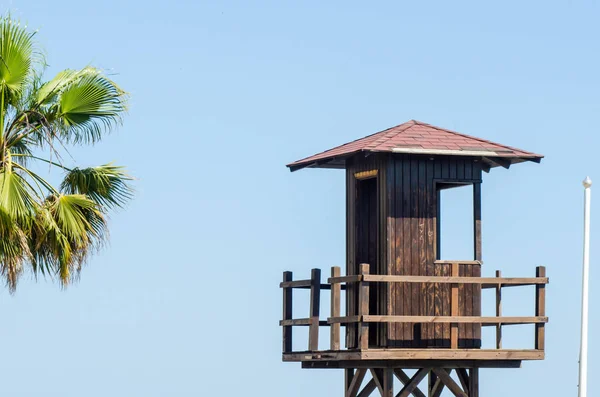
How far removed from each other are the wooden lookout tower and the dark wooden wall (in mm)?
15

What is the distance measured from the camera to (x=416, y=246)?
71.5ft

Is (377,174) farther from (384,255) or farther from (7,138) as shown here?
(7,138)

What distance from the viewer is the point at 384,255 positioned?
21.7 meters

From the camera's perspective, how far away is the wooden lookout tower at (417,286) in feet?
70.1

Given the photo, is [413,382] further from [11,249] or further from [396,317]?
[11,249]

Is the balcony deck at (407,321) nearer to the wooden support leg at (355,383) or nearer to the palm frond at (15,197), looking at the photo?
the wooden support leg at (355,383)

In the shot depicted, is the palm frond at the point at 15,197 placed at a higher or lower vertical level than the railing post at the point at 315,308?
higher

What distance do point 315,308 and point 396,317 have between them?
55.2 inches

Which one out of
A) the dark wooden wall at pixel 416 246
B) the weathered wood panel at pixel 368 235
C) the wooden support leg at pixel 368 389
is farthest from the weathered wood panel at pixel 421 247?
the wooden support leg at pixel 368 389

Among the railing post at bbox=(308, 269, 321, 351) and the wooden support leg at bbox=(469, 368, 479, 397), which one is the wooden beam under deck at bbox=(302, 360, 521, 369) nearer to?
the wooden support leg at bbox=(469, 368, 479, 397)

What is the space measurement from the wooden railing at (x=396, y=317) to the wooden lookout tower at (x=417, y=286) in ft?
0.05

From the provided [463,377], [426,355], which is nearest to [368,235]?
[426,355]

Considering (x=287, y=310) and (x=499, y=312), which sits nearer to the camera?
(x=499, y=312)

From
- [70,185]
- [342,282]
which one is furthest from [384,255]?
[70,185]
